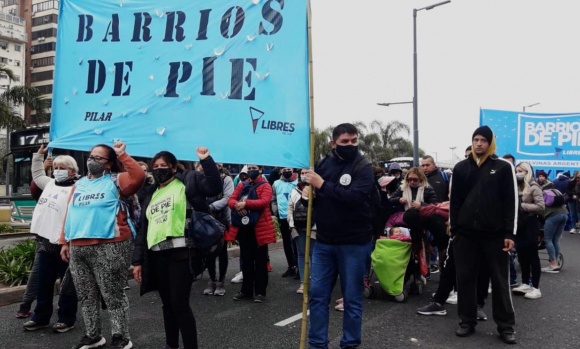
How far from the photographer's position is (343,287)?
4.31 metres

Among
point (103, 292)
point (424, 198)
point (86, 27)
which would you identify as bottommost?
point (103, 292)

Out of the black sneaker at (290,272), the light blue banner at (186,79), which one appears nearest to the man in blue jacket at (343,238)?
the light blue banner at (186,79)

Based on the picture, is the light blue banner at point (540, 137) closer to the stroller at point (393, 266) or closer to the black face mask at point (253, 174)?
the stroller at point (393, 266)

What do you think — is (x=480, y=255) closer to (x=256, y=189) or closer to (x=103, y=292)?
(x=256, y=189)

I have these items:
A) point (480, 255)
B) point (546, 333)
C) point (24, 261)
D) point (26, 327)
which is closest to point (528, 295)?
point (546, 333)

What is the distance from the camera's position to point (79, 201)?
14.2 ft

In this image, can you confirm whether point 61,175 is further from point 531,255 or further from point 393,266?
point 531,255

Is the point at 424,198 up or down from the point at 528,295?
up

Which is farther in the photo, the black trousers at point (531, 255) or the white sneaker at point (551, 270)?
the white sneaker at point (551, 270)

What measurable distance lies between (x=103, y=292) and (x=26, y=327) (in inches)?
57.2

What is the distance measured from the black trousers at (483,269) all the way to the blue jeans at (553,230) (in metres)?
3.77

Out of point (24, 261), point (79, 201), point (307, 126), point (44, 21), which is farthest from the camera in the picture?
point (44, 21)

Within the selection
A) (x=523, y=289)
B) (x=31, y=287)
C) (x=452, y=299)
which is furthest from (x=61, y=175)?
(x=523, y=289)

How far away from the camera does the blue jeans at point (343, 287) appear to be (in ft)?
13.8
